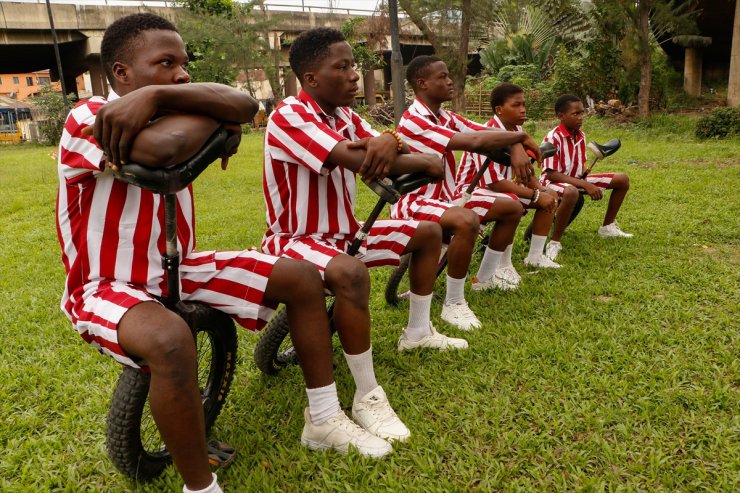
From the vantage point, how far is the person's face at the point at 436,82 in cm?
406

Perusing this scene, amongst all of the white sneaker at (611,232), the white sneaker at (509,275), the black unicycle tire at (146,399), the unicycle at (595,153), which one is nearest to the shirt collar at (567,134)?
the unicycle at (595,153)

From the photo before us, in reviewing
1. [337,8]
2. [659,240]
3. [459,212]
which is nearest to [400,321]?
[459,212]

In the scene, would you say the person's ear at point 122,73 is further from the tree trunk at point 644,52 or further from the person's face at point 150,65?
the tree trunk at point 644,52

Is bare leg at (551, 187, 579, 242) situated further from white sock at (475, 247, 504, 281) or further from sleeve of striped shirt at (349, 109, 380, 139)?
sleeve of striped shirt at (349, 109, 380, 139)

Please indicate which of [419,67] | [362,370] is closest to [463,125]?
[419,67]

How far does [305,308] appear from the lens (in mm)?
2367

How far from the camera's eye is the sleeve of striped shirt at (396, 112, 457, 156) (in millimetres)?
3404

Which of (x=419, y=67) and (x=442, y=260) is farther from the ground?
(x=419, y=67)

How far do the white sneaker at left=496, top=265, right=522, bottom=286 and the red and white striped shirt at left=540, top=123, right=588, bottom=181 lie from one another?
139 centimetres

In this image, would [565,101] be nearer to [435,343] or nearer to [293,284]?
[435,343]

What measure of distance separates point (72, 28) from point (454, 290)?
25.3 meters

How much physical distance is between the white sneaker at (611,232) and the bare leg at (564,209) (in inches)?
26.0

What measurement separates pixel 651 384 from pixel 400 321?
1.59 m

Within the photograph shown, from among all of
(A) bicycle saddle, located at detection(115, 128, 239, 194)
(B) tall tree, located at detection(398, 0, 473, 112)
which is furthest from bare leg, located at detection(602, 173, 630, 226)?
(B) tall tree, located at detection(398, 0, 473, 112)
